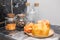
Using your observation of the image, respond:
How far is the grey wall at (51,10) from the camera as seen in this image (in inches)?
55.7

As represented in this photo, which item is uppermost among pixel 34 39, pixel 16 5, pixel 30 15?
pixel 16 5

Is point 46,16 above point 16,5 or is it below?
below

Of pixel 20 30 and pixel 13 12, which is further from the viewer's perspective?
pixel 13 12

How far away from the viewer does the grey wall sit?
1414mm

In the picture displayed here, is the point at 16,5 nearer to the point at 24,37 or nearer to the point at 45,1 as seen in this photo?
the point at 45,1

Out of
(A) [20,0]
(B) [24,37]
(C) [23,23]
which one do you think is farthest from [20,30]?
(A) [20,0]

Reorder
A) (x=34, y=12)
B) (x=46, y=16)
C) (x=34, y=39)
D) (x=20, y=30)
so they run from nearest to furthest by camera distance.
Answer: (x=34, y=39), (x=20, y=30), (x=34, y=12), (x=46, y=16)

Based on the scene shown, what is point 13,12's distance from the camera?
1.39 m

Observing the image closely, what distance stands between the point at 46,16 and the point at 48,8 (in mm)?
99

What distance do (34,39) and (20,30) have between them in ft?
0.83

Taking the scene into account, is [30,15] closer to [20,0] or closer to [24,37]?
[20,0]

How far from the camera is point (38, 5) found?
4.69 ft

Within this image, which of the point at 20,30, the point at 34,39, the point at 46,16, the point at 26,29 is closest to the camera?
the point at 34,39

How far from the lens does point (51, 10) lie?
145 centimetres
